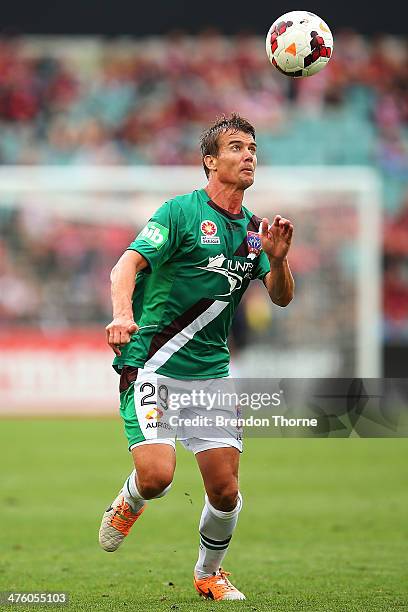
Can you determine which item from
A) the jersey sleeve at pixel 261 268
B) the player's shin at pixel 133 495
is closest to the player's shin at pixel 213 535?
the player's shin at pixel 133 495

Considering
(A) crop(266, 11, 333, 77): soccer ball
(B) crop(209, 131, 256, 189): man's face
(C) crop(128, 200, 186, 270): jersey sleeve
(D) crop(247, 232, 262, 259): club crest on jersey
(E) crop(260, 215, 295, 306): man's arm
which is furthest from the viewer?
(A) crop(266, 11, 333, 77): soccer ball

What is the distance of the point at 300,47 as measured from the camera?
676 centimetres

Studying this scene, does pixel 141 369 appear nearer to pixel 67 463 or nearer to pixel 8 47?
pixel 67 463

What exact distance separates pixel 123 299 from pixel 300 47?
2255mm

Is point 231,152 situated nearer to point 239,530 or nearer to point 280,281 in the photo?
point 280,281

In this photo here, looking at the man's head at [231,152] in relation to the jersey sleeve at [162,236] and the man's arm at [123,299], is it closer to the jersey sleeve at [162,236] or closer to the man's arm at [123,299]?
the jersey sleeve at [162,236]

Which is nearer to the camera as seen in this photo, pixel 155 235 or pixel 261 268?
pixel 155 235

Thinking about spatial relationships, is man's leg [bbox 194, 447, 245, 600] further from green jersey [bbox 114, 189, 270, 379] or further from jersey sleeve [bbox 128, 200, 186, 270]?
jersey sleeve [bbox 128, 200, 186, 270]

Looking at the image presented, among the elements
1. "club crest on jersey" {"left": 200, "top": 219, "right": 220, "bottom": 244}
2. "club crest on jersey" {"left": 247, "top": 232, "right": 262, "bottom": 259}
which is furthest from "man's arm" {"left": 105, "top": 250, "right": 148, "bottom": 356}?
"club crest on jersey" {"left": 247, "top": 232, "right": 262, "bottom": 259}

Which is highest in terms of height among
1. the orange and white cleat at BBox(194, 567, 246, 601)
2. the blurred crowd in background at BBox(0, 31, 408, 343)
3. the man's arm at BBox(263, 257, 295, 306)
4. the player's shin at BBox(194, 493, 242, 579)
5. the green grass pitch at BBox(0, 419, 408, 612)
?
the blurred crowd in background at BBox(0, 31, 408, 343)

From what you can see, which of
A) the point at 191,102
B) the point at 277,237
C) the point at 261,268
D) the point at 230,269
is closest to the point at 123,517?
the point at 230,269

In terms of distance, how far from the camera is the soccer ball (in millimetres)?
6785

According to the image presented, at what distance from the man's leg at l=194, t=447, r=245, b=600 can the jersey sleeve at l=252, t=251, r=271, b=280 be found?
41.3 inches

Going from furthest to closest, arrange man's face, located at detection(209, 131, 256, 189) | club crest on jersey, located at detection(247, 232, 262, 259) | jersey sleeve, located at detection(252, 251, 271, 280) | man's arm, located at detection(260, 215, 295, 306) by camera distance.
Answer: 1. jersey sleeve, located at detection(252, 251, 271, 280)
2. club crest on jersey, located at detection(247, 232, 262, 259)
3. man's face, located at detection(209, 131, 256, 189)
4. man's arm, located at detection(260, 215, 295, 306)
